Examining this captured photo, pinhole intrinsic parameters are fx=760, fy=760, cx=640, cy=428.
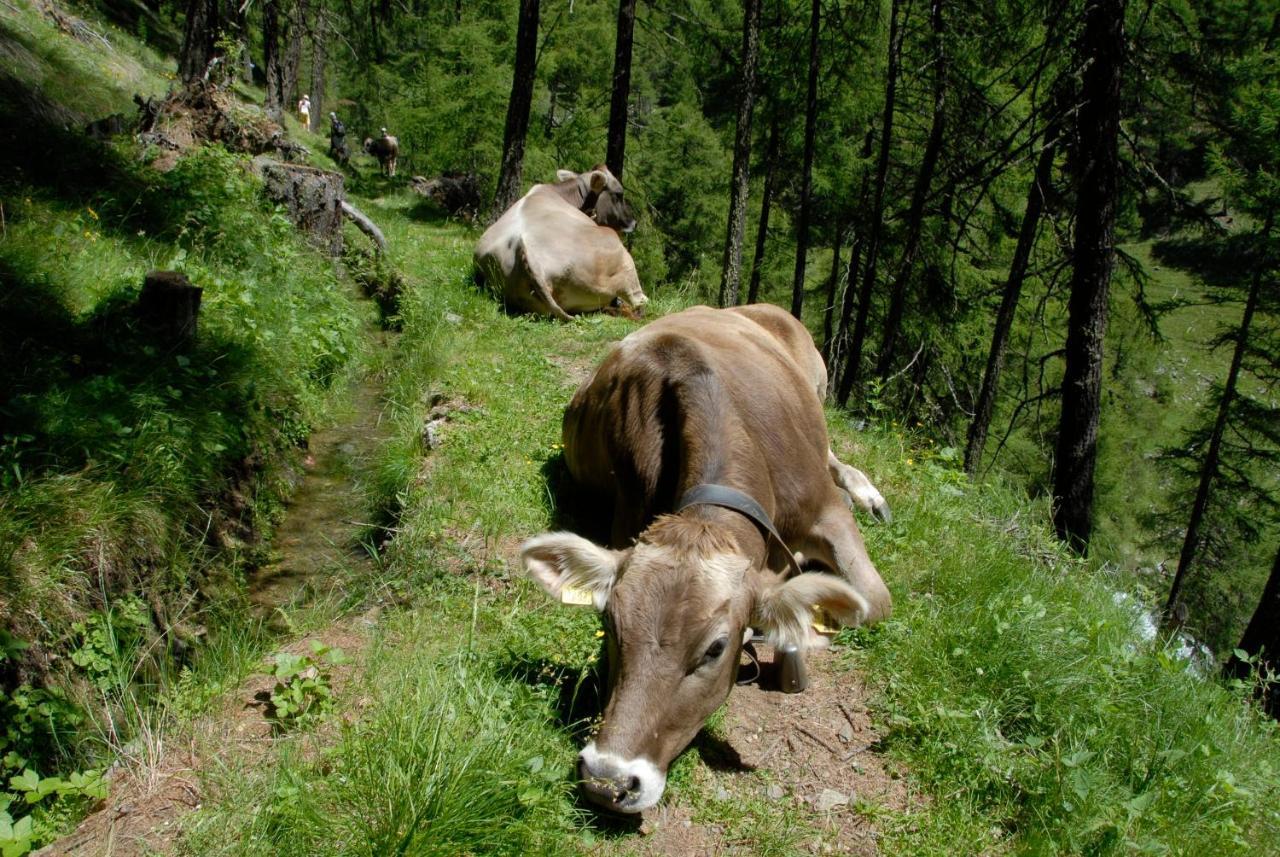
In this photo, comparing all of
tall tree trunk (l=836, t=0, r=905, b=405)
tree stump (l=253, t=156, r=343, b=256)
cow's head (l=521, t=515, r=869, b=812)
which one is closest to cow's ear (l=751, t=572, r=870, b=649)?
cow's head (l=521, t=515, r=869, b=812)

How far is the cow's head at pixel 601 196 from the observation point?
11625 mm

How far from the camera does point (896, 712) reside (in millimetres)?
3490

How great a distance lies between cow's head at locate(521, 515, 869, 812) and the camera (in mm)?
2588

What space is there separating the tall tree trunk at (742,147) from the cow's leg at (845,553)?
8.53m

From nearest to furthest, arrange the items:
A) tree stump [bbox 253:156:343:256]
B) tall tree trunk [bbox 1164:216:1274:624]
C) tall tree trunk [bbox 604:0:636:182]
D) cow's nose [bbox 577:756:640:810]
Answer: cow's nose [bbox 577:756:640:810]
tree stump [bbox 253:156:343:256]
tall tree trunk [bbox 604:0:636:182]
tall tree trunk [bbox 1164:216:1274:624]

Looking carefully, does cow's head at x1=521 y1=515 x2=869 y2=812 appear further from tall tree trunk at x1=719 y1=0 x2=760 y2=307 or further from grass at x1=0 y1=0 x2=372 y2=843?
tall tree trunk at x1=719 y1=0 x2=760 y2=307

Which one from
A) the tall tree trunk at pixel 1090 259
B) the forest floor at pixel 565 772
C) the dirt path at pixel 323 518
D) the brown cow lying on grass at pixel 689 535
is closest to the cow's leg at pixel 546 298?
the dirt path at pixel 323 518

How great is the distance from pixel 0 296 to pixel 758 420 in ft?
16.4

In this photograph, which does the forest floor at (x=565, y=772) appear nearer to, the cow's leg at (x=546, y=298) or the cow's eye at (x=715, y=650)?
the cow's eye at (x=715, y=650)

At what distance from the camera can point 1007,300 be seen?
1103cm

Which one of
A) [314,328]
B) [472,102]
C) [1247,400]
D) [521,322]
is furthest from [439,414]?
[1247,400]

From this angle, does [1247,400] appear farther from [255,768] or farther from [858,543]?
[255,768]

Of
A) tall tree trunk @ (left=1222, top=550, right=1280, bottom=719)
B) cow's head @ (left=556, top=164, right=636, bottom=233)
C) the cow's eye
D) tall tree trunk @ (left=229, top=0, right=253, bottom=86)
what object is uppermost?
tall tree trunk @ (left=229, top=0, right=253, bottom=86)

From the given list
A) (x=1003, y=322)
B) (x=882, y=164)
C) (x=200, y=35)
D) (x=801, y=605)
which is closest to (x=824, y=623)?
(x=801, y=605)
